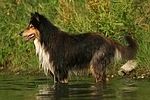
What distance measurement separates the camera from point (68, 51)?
13547 millimetres

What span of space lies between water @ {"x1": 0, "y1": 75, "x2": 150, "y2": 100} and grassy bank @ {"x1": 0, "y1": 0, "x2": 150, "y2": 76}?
163cm

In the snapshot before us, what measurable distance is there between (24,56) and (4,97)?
6.20m

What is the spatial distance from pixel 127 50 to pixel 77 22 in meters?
2.49

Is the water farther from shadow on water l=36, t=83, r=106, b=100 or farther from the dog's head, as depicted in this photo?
the dog's head

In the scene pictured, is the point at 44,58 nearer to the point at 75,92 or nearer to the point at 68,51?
the point at 68,51

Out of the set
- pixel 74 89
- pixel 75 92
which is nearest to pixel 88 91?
pixel 75 92

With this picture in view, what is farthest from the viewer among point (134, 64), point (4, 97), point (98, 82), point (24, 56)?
point (24, 56)

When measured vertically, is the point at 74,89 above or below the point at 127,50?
below

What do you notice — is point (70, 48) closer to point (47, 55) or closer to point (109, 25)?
point (47, 55)

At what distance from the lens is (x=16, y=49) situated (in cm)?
1717

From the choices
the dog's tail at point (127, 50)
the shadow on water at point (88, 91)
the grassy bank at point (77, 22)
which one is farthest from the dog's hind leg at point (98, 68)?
the grassy bank at point (77, 22)

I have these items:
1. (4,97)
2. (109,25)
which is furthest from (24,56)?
(4,97)

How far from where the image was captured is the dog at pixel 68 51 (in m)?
13.6

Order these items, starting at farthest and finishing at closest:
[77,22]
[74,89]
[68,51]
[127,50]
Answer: [77,22], [127,50], [68,51], [74,89]
